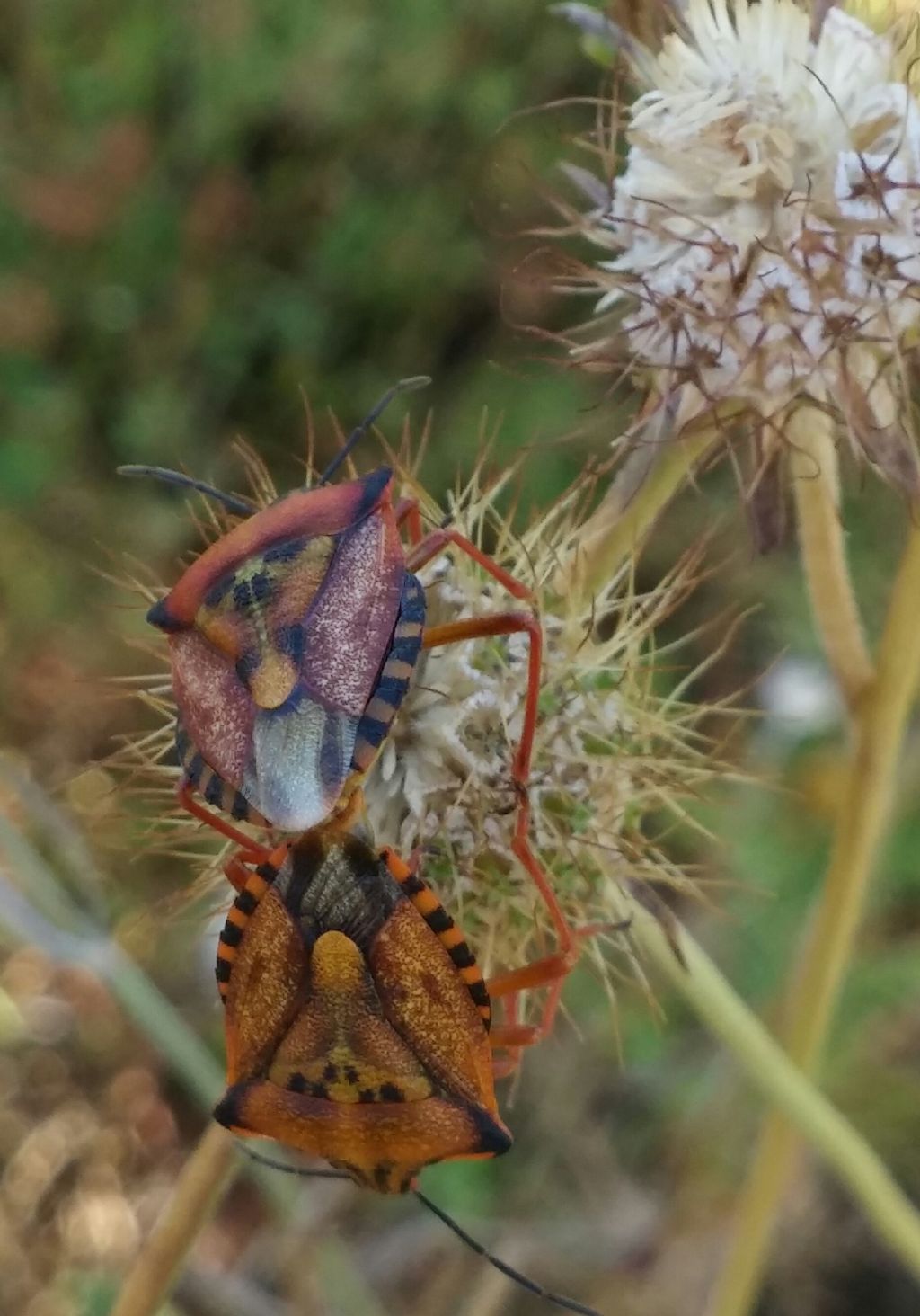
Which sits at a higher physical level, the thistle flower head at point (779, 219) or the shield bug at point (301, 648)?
the thistle flower head at point (779, 219)

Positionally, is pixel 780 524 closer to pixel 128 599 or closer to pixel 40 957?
pixel 128 599

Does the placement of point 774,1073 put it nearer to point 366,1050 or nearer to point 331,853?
point 366,1050

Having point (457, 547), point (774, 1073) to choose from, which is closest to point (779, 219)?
point (457, 547)

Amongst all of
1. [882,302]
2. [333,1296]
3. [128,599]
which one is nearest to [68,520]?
[128,599]

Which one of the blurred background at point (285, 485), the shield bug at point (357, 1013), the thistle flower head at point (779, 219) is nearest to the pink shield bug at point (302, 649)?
the shield bug at point (357, 1013)

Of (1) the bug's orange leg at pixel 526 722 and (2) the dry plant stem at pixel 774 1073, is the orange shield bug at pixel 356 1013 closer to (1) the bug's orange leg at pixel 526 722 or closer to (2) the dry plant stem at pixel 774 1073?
(1) the bug's orange leg at pixel 526 722

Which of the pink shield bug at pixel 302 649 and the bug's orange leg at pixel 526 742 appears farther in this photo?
the bug's orange leg at pixel 526 742

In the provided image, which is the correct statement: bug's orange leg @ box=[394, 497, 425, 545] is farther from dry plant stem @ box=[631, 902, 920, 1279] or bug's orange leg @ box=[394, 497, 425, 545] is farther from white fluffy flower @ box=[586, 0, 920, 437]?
dry plant stem @ box=[631, 902, 920, 1279]

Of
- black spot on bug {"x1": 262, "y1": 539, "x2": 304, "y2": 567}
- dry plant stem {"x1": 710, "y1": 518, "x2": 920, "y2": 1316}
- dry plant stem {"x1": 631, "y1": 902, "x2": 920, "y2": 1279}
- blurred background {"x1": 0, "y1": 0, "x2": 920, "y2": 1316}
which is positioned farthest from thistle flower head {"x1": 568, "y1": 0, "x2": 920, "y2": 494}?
blurred background {"x1": 0, "y1": 0, "x2": 920, "y2": 1316}
